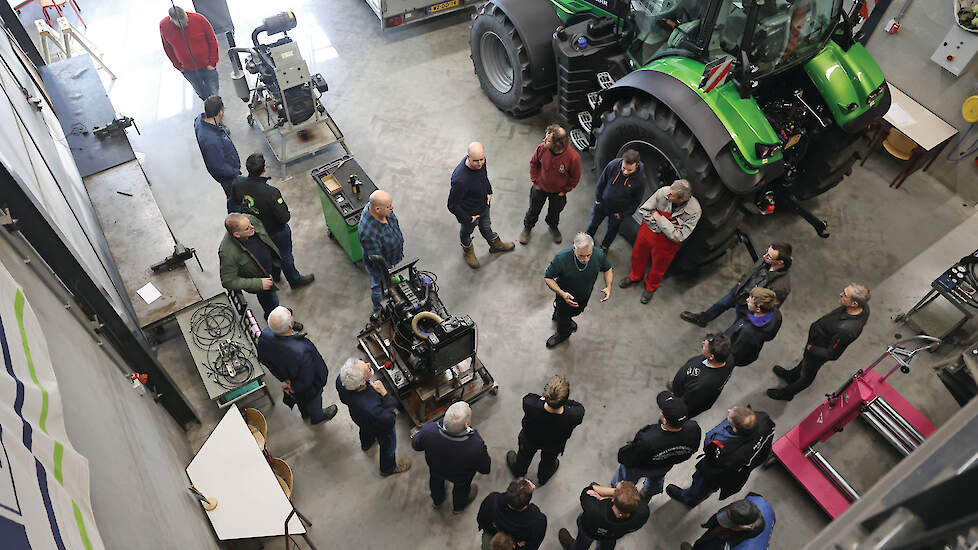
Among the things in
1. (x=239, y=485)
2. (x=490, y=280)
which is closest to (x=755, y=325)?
(x=490, y=280)

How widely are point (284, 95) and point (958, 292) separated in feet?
19.9

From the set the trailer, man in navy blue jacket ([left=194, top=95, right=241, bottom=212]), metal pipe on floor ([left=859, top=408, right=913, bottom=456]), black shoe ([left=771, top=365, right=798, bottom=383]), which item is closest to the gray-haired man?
black shoe ([left=771, top=365, right=798, bottom=383])

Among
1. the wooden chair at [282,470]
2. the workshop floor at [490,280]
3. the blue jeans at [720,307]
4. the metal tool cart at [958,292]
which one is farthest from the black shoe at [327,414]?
the metal tool cart at [958,292]

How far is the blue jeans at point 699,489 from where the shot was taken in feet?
12.6

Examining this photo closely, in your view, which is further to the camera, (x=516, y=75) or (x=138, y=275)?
(x=516, y=75)

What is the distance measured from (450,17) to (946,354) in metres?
6.79

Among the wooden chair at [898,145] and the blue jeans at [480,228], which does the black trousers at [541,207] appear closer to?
the blue jeans at [480,228]

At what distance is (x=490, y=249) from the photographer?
5707mm

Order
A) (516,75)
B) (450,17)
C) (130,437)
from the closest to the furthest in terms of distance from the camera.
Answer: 1. (130,437)
2. (516,75)
3. (450,17)

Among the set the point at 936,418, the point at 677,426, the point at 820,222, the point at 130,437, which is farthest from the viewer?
the point at 820,222

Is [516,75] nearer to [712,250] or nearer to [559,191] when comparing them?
[559,191]

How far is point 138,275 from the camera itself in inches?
193

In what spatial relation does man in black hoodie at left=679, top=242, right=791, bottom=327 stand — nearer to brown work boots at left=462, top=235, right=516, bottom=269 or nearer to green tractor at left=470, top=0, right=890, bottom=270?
green tractor at left=470, top=0, right=890, bottom=270

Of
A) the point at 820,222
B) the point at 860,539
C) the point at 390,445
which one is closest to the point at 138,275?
the point at 390,445
